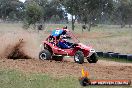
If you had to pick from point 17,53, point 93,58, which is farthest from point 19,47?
point 93,58

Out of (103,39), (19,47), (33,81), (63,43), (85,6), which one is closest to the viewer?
(33,81)

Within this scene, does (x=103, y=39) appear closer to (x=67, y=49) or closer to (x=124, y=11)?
(x=67, y=49)

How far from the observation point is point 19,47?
18672 millimetres

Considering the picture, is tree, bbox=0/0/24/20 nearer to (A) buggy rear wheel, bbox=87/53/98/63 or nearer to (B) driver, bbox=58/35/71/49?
(B) driver, bbox=58/35/71/49

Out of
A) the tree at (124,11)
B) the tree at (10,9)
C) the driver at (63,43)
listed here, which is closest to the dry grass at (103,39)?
the driver at (63,43)

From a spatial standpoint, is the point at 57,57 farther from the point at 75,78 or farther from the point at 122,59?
the point at 75,78

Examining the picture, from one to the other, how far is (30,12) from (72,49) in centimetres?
3454

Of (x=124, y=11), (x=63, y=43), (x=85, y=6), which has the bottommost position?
(x=63, y=43)

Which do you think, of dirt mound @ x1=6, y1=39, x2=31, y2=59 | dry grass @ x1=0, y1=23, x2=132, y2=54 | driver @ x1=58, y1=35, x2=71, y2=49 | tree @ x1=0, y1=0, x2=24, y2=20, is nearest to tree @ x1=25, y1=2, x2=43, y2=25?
dry grass @ x1=0, y1=23, x2=132, y2=54

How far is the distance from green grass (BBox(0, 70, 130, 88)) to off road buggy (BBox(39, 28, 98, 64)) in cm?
500

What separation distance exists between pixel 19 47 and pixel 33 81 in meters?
7.83

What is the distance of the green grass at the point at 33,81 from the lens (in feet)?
33.7

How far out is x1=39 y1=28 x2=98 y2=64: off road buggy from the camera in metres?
17.0

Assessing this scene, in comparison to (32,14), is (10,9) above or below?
above
